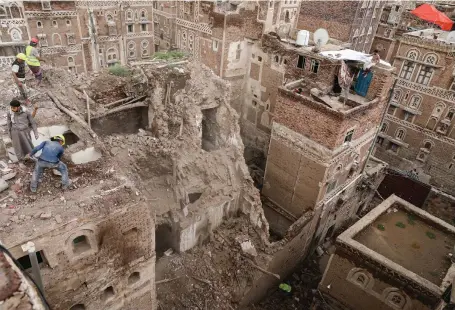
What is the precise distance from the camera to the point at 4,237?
26.7 feet

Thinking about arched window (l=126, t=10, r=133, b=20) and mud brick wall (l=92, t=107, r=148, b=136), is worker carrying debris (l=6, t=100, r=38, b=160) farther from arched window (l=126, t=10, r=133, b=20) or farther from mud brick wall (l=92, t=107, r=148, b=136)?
arched window (l=126, t=10, r=133, b=20)

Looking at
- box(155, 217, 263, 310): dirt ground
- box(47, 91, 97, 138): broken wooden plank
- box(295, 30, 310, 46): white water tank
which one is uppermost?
box(295, 30, 310, 46): white water tank

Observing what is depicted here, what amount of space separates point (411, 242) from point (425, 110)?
18045 millimetres

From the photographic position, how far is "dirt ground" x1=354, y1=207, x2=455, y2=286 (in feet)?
52.2

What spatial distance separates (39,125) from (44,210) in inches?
179

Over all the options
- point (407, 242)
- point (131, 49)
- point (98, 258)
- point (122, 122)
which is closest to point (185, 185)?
point (122, 122)

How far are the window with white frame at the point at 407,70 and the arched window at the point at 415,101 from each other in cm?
185

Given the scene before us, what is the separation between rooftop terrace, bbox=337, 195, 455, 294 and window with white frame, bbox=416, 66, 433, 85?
633 inches

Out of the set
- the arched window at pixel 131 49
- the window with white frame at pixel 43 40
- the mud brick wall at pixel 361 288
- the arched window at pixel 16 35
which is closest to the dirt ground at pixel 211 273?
the mud brick wall at pixel 361 288

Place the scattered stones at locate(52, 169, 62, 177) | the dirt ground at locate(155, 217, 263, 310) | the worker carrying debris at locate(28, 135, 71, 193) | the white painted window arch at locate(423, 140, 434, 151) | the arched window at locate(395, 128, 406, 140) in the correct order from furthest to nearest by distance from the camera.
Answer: the arched window at locate(395, 128, 406, 140), the white painted window arch at locate(423, 140, 434, 151), the dirt ground at locate(155, 217, 263, 310), the scattered stones at locate(52, 169, 62, 177), the worker carrying debris at locate(28, 135, 71, 193)

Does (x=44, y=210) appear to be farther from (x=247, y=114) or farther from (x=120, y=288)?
(x=247, y=114)

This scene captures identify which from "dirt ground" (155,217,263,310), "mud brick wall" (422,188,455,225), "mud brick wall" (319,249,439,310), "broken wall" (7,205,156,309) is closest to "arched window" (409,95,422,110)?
"mud brick wall" (422,188,455,225)

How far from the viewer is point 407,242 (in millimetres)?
17188

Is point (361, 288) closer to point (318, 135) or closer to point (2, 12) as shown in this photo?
point (318, 135)
